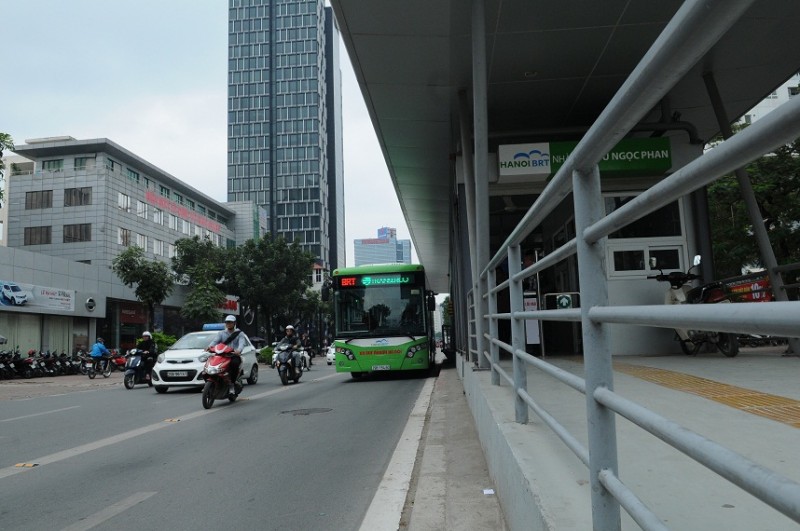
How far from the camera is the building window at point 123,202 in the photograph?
46.1 meters

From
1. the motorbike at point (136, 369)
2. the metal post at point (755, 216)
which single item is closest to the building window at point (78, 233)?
the motorbike at point (136, 369)

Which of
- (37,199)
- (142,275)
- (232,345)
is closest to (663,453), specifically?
(232,345)

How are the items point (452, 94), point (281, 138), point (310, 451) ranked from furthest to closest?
point (281, 138)
point (452, 94)
point (310, 451)

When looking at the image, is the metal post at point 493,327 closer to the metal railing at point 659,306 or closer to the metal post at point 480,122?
the metal railing at point 659,306

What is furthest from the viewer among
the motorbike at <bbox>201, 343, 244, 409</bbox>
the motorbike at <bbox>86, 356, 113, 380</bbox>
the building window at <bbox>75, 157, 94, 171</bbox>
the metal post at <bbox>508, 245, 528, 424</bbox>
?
the building window at <bbox>75, 157, 94, 171</bbox>

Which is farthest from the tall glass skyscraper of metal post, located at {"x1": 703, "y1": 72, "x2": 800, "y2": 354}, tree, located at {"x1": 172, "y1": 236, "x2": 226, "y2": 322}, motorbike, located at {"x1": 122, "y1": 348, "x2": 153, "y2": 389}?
metal post, located at {"x1": 703, "y1": 72, "x2": 800, "y2": 354}

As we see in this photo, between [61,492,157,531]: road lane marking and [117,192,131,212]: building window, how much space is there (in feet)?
151

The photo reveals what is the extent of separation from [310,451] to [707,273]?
8.81m

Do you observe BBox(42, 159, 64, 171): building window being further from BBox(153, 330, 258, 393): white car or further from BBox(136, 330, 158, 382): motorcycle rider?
BBox(153, 330, 258, 393): white car

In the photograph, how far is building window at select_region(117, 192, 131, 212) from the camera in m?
46.1

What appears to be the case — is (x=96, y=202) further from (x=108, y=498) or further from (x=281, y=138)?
(x=281, y=138)

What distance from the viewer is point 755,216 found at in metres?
11.0

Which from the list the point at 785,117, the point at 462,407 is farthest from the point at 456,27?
the point at 785,117

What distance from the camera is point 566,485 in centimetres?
241
